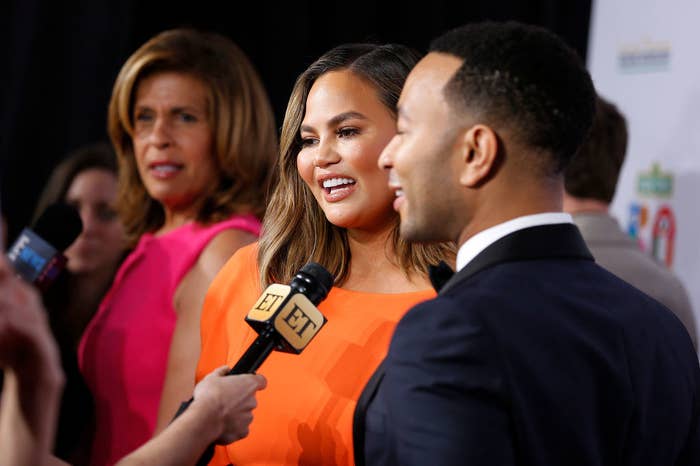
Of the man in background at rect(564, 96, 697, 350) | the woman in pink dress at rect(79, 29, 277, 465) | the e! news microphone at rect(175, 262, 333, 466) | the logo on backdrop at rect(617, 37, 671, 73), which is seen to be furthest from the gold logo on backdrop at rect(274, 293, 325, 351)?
the logo on backdrop at rect(617, 37, 671, 73)

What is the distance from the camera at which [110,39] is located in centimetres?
363

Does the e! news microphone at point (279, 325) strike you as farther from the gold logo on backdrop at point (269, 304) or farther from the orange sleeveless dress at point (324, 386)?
the orange sleeveless dress at point (324, 386)

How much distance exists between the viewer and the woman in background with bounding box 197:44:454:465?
1809 mm

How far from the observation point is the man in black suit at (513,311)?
1.20 m

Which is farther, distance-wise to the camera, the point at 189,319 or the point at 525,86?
the point at 189,319

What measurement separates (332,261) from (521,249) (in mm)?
703

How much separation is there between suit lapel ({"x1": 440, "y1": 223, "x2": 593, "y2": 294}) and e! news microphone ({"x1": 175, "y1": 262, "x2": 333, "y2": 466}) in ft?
0.86

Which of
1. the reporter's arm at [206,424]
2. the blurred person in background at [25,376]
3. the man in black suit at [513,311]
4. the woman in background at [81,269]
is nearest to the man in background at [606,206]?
the man in black suit at [513,311]

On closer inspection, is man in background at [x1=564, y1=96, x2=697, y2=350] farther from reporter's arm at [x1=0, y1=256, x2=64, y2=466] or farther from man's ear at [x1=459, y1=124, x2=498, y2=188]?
reporter's arm at [x1=0, y1=256, x2=64, y2=466]

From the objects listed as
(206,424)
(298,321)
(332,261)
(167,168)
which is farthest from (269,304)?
(167,168)

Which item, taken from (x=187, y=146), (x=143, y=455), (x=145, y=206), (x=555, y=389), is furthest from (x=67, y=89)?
(x=555, y=389)

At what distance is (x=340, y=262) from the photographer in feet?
6.48

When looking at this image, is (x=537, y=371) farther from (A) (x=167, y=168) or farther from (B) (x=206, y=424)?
(A) (x=167, y=168)

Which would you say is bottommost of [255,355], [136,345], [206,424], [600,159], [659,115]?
[136,345]
